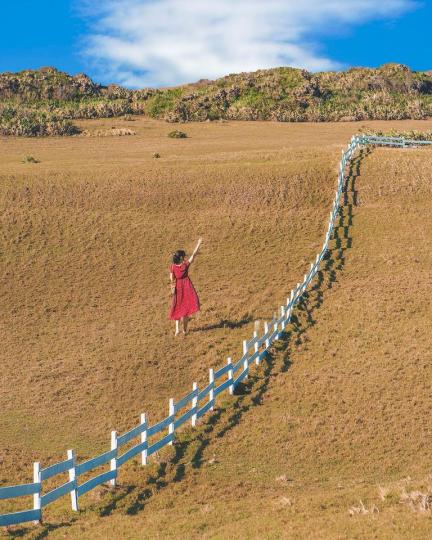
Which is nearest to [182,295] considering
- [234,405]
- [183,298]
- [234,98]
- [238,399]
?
[183,298]

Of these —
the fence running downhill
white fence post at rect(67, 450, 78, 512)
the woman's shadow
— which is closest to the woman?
the woman's shadow

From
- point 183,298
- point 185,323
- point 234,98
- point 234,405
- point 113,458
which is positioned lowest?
point 234,405

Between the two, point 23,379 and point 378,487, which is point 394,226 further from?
point 378,487

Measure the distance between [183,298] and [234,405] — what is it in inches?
281

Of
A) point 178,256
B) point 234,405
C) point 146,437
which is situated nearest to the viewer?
point 146,437

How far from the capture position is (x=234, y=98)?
98.1m

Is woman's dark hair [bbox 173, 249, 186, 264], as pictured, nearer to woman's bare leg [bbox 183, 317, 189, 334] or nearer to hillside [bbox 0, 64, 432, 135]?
woman's bare leg [bbox 183, 317, 189, 334]

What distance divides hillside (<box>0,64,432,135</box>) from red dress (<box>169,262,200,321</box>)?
180 feet

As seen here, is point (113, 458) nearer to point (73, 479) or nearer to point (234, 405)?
point (73, 479)

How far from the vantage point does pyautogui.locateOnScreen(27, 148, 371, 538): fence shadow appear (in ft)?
50.0

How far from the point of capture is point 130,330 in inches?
1145

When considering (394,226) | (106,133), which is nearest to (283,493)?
(394,226)

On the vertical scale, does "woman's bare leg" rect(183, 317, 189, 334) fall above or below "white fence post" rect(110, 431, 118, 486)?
above

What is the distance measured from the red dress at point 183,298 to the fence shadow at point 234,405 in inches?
64.5
